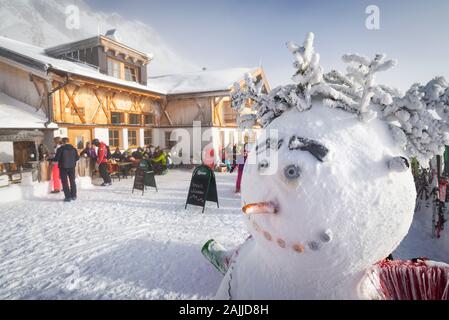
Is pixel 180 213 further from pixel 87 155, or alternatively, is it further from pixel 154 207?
pixel 87 155

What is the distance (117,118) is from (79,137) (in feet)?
8.29

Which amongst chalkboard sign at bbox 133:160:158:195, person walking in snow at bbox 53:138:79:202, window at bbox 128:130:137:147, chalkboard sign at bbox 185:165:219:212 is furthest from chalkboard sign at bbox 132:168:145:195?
window at bbox 128:130:137:147

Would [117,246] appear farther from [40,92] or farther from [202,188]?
[40,92]

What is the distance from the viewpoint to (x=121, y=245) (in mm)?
4098

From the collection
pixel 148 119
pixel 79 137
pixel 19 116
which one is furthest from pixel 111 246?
pixel 148 119

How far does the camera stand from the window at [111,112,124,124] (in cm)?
1241

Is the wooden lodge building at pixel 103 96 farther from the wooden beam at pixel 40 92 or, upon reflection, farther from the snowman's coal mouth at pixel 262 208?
the snowman's coal mouth at pixel 262 208

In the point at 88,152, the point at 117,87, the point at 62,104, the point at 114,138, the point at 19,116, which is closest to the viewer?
the point at 19,116

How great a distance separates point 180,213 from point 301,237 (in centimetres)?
479

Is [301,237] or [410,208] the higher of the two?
[410,208]

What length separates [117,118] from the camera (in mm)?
12688

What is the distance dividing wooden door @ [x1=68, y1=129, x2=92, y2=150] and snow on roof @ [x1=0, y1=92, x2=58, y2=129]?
3.19ft
